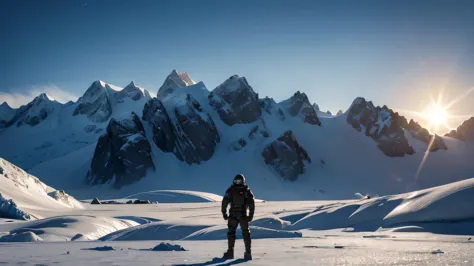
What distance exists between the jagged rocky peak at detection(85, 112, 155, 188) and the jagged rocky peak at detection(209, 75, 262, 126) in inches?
1519

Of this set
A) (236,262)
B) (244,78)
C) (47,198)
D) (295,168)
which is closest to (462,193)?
(236,262)

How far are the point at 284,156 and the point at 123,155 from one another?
6046 cm

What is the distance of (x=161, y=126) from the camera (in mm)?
160125

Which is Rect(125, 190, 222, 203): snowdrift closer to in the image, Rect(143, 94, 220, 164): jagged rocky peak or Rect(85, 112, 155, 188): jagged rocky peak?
Rect(85, 112, 155, 188): jagged rocky peak

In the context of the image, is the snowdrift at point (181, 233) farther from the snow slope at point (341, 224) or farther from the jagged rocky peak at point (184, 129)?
the jagged rocky peak at point (184, 129)

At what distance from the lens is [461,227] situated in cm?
1872

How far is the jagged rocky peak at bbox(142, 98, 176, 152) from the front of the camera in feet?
526

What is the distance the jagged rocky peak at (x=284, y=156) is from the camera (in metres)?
169

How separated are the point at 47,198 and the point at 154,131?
366 ft

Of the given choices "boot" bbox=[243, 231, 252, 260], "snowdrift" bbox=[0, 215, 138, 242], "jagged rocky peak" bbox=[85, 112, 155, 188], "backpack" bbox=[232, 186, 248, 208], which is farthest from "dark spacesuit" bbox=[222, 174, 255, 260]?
"jagged rocky peak" bbox=[85, 112, 155, 188]

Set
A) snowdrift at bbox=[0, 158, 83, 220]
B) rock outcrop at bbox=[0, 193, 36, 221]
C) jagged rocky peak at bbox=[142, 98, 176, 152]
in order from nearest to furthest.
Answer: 1. rock outcrop at bbox=[0, 193, 36, 221]
2. snowdrift at bbox=[0, 158, 83, 220]
3. jagged rocky peak at bbox=[142, 98, 176, 152]

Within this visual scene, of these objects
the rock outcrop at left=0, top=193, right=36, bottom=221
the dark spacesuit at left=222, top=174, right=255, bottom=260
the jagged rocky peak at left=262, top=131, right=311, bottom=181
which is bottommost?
the dark spacesuit at left=222, top=174, right=255, bottom=260

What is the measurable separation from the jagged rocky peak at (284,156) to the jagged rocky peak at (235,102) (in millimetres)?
19725

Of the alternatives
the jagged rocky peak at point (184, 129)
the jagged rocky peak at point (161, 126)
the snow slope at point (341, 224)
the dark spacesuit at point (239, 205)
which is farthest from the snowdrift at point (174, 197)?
the dark spacesuit at point (239, 205)
